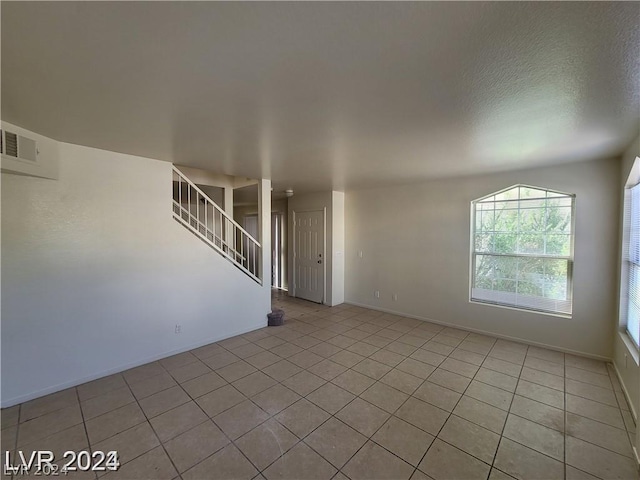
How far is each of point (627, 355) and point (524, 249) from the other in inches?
60.7

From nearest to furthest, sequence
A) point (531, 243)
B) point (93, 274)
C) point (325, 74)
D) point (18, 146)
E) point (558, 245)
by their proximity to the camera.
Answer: point (325, 74) → point (18, 146) → point (93, 274) → point (558, 245) → point (531, 243)

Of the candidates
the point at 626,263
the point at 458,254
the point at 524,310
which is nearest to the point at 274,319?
the point at 458,254

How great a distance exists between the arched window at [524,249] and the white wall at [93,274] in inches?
161

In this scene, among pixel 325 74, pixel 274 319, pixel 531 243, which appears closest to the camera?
pixel 325 74

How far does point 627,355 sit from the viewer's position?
8.25ft

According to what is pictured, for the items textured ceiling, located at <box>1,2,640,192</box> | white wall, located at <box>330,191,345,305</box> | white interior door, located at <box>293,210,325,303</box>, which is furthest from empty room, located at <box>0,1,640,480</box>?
white interior door, located at <box>293,210,325,303</box>

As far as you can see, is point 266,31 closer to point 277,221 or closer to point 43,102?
point 43,102

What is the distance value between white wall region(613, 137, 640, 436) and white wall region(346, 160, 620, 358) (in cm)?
19

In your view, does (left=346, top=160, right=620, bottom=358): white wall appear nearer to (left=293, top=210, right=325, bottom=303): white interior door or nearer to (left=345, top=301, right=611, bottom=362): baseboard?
(left=345, top=301, right=611, bottom=362): baseboard

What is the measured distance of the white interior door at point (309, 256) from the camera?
578 centimetres

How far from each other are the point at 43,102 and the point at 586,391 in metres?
5.10

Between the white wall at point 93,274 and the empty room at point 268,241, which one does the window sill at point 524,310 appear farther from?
the white wall at point 93,274

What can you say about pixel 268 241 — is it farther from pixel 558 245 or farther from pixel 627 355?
pixel 627 355

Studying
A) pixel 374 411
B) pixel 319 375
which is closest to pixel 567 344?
pixel 374 411
